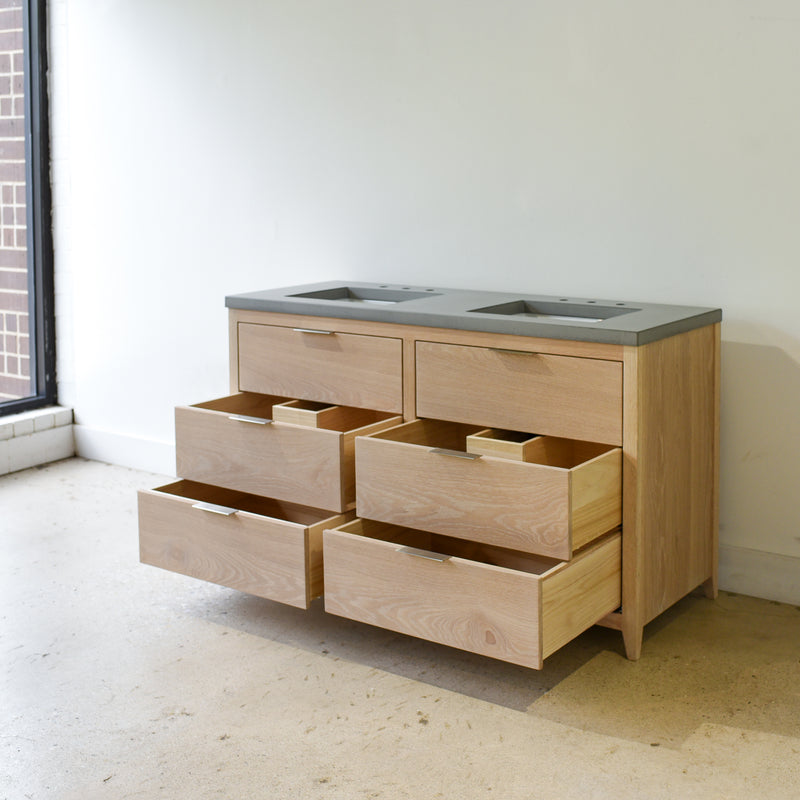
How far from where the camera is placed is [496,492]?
2.01 metres

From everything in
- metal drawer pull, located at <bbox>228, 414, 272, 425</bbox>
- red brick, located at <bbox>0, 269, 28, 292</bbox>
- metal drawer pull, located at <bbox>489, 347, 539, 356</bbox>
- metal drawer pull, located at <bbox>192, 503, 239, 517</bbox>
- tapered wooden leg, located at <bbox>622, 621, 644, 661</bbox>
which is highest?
red brick, located at <bbox>0, 269, 28, 292</bbox>

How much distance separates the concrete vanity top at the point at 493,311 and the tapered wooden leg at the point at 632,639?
59 centimetres

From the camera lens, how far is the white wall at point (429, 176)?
2359 mm

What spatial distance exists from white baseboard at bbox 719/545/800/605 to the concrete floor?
3 cm

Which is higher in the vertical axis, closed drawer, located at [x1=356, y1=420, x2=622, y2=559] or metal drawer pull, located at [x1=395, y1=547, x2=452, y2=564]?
closed drawer, located at [x1=356, y1=420, x2=622, y2=559]

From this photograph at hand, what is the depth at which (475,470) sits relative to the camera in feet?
6.67

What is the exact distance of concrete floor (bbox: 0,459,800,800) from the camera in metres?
1.74

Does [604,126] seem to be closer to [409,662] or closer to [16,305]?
[409,662]

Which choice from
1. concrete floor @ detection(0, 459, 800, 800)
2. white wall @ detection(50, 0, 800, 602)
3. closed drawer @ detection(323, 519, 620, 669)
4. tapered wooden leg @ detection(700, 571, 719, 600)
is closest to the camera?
concrete floor @ detection(0, 459, 800, 800)

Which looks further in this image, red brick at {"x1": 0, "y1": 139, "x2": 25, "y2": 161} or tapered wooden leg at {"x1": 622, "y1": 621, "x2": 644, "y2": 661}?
red brick at {"x1": 0, "y1": 139, "x2": 25, "y2": 161}

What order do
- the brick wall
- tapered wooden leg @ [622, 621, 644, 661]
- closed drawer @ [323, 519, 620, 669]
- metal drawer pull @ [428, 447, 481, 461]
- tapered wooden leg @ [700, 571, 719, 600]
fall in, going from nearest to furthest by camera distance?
closed drawer @ [323, 519, 620, 669] → metal drawer pull @ [428, 447, 481, 461] → tapered wooden leg @ [622, 621, 644, 661] → tapered wooden leg @ [700, 571, 719, 600] → the brick wall

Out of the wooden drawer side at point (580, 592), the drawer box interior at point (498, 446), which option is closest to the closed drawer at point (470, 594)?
→ the wooden drawer side at point (580, 592)

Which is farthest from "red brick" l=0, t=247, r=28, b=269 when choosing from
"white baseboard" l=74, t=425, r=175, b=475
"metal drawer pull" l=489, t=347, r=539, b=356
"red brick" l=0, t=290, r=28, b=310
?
"metal drawer pull" l=489, t=347, r=539, b=356

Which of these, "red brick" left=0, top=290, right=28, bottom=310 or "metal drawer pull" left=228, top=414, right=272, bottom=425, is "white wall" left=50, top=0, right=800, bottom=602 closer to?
"red brick" left=0, top=290, right=28, bottom=310
